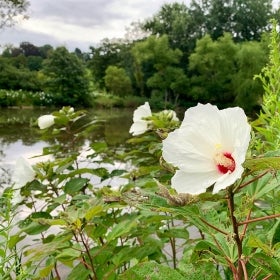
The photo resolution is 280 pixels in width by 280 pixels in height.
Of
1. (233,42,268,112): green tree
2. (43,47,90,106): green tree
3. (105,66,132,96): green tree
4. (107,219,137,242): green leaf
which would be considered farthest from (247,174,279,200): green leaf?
(105,66,132,96): green tree

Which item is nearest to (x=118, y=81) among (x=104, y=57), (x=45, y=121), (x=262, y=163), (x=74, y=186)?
(x=104, y=57)

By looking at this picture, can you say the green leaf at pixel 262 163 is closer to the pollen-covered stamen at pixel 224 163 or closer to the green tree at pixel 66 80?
the pollen-covered stamen at pixel 224 163

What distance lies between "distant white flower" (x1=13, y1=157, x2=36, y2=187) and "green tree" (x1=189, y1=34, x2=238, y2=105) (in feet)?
87.9

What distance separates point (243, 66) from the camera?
25.5m

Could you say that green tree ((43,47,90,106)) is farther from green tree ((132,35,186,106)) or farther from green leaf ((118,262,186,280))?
green leaf ((118,262,186,280))

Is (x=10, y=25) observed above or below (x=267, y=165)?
above

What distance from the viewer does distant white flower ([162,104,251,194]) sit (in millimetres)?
608

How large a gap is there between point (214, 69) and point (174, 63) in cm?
359

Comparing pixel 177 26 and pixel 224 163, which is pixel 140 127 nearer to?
pixel 224 163

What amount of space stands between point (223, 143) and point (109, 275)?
59 centimetres

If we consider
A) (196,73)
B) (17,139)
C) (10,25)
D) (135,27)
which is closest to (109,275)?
(17,139)

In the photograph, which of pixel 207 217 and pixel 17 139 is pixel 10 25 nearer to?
pixel 17 139

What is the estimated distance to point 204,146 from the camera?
25.6 inches

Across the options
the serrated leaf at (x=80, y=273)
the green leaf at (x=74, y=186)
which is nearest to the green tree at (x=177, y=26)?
the green leaf at (x=74, y=186)
